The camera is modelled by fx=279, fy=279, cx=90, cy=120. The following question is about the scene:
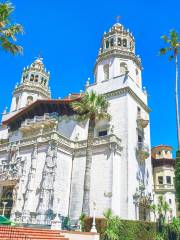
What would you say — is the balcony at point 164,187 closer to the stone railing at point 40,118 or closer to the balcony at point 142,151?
the balcony at point 142,151

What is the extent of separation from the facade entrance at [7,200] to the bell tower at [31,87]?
19110 mm

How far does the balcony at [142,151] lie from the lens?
34456 mm

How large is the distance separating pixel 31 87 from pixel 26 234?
3812 centimetres

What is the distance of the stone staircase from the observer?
15.7 meters

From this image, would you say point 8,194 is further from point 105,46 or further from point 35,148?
point 105,46

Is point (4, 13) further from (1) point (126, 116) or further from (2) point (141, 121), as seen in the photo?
(2) point (141, 121)

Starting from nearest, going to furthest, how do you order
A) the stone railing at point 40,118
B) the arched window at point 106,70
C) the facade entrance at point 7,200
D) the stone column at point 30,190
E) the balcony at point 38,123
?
the stone column at point 30,190 → the facade entrance at point 7,200 → the balcony at point 38,123 → the stone railing at point 40,118 → the arched window at point 106,70

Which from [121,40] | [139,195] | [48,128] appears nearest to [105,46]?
[121,40]

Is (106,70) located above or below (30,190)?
above

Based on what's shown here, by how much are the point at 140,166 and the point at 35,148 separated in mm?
13228

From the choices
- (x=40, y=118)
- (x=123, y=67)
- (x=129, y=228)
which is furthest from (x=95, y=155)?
(x=123, y=67)

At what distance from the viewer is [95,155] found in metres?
32.9

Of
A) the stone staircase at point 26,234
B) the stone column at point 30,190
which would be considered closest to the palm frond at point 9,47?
the stone staircase at point 26,234

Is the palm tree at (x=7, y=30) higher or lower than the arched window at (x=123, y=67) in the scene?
lower
